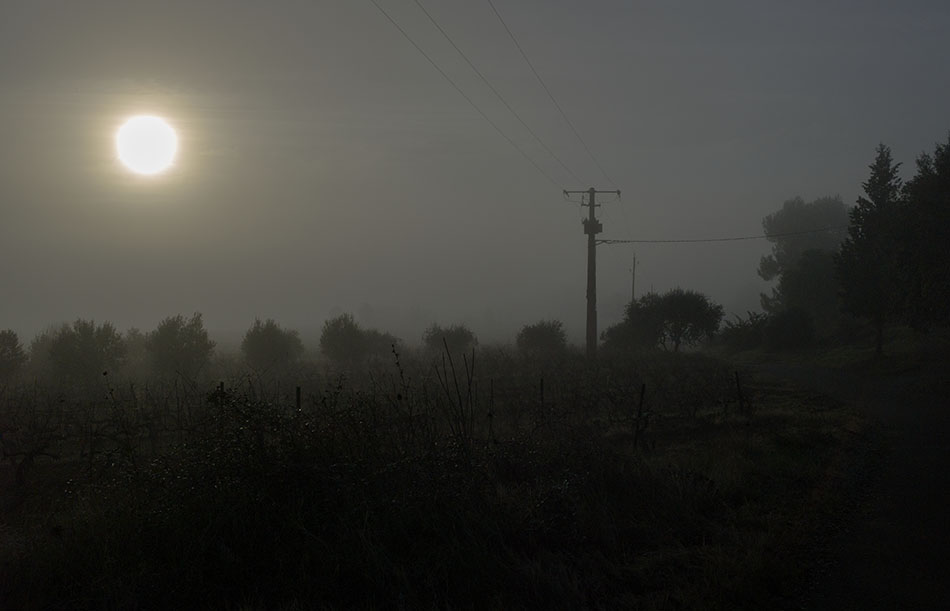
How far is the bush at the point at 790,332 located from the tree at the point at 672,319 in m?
5.85

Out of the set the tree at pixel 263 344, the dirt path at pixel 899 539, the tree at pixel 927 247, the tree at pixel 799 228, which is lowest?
the dirt path at pixel 899 539

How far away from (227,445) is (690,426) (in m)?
11.4

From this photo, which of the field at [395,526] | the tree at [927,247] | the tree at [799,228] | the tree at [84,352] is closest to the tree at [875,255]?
the tree at [927,247]

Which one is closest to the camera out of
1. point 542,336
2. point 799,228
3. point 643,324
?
point 542,336

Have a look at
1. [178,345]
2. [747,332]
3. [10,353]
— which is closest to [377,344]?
[178,345]

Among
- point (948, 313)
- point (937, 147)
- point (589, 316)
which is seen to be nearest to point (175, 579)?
point (948, 313)

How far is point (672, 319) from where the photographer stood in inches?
2360

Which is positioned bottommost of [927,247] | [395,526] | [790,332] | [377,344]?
[395,526]

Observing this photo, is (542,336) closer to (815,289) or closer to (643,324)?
(643,324)

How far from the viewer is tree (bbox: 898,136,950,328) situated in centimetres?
2536

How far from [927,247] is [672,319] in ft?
112

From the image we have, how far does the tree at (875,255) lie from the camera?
103 feet

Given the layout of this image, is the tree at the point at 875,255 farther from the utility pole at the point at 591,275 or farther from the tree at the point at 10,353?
the tree at the point at 10,353

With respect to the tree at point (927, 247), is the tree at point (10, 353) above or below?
below
